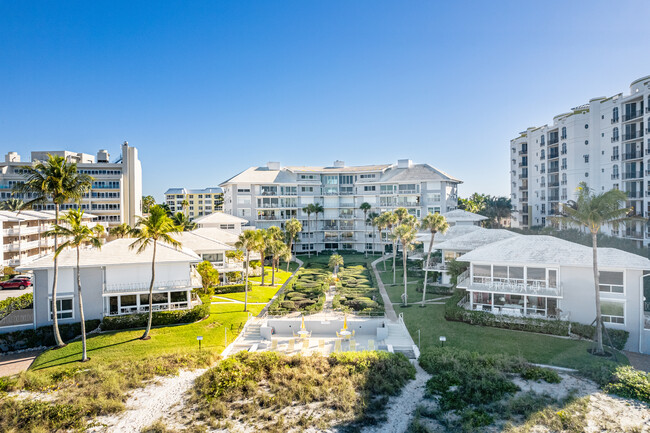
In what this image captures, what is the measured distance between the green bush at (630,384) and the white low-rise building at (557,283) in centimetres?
643

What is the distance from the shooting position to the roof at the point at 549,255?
26312mm

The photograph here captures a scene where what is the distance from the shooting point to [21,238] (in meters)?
49.4

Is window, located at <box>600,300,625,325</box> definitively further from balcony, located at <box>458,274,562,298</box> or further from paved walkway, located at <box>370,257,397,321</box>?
paved walkway, located at <box>370,257,397,321</box>

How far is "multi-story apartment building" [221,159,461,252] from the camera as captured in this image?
69.0 m

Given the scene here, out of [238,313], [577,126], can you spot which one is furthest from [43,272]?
[577,126]

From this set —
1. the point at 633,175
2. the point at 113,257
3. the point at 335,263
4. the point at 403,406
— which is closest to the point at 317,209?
the point at 335,263

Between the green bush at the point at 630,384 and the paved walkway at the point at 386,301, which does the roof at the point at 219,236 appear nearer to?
the paved walkway at the point at 386,301

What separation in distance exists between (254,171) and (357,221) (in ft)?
73.5

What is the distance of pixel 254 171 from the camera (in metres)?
75.3

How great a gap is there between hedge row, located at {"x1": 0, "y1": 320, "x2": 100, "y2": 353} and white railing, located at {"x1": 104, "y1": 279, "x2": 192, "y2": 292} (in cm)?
370

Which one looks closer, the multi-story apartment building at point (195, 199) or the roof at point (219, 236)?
the roof at point (219, 236)

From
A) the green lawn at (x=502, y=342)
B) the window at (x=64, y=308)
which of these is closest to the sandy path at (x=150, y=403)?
the window at (x=64, y=308)

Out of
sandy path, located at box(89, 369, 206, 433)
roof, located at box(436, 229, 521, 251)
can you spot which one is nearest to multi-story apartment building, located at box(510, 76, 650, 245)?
roof, located at box(436, 229, 521, 251)

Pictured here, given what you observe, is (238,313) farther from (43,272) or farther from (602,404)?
(602,404)
